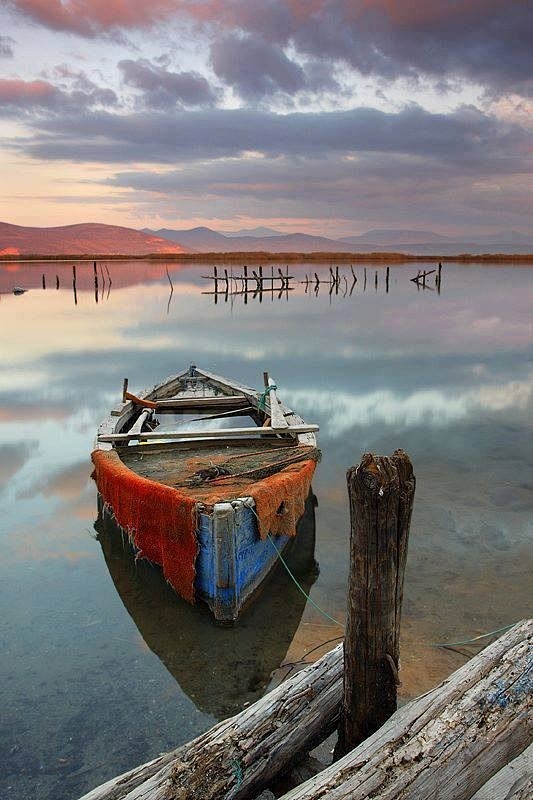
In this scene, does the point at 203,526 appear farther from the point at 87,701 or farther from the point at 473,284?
the point at 473,284

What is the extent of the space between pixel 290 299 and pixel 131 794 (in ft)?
163

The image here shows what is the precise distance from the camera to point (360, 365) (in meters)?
21.4

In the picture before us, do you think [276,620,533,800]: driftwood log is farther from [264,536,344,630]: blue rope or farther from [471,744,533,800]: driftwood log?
[264,536,344,630]: blue rope

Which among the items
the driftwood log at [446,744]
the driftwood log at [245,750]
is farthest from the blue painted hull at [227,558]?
the driftwood log at [446,744]

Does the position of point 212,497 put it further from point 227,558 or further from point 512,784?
point 512,784

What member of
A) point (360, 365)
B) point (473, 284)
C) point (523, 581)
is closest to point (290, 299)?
point (473, 284)

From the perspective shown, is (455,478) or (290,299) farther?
(290,299)

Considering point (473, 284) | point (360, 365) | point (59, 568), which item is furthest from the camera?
point (473, 284)

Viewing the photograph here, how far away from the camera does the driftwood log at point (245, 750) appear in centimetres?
328

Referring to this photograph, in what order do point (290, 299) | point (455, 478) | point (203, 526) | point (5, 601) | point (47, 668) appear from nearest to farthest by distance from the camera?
point (47, 668), point (203, 526), point (5, 601), point (455, 478), point (290, 299)

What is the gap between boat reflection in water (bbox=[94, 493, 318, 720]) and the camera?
5.52 m

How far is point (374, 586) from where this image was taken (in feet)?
11.7

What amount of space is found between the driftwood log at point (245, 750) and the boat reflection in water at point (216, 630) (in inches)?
60.3

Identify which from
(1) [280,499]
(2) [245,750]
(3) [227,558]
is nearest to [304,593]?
(1) [280,499]
